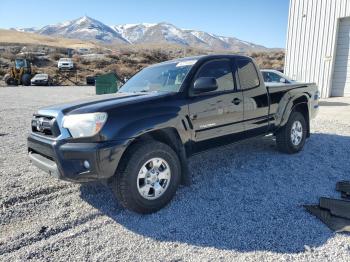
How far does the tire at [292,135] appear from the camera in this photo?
228 inches

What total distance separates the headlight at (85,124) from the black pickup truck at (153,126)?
1 cm

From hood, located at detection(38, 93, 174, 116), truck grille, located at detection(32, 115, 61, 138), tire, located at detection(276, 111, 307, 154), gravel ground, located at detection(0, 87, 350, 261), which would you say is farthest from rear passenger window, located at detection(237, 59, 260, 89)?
truck grille, located at detection(32, 115, 61, 138)

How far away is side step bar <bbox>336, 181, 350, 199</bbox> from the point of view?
13.7ft

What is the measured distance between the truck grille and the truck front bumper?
0.14m

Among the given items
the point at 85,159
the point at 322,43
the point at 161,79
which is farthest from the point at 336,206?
the point at 322,43

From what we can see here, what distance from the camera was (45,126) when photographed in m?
3.80

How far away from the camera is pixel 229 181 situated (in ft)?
15.4

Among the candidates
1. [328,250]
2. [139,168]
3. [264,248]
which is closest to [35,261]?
[139,168]

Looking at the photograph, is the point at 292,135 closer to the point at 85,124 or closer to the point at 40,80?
the point at 85,124

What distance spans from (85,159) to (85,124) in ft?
1.21

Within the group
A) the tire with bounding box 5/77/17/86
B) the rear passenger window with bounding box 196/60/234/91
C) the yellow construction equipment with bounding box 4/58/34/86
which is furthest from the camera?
the yellow construction equipment with bounding box 4/58/34/86

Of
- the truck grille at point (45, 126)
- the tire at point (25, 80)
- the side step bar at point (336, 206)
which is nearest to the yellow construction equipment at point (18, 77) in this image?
the tire at point (25, 80)

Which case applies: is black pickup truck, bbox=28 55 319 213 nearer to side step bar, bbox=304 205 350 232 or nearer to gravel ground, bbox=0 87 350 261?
gravel ground, bbox=0 87 350 261

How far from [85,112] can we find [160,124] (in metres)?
0.84
